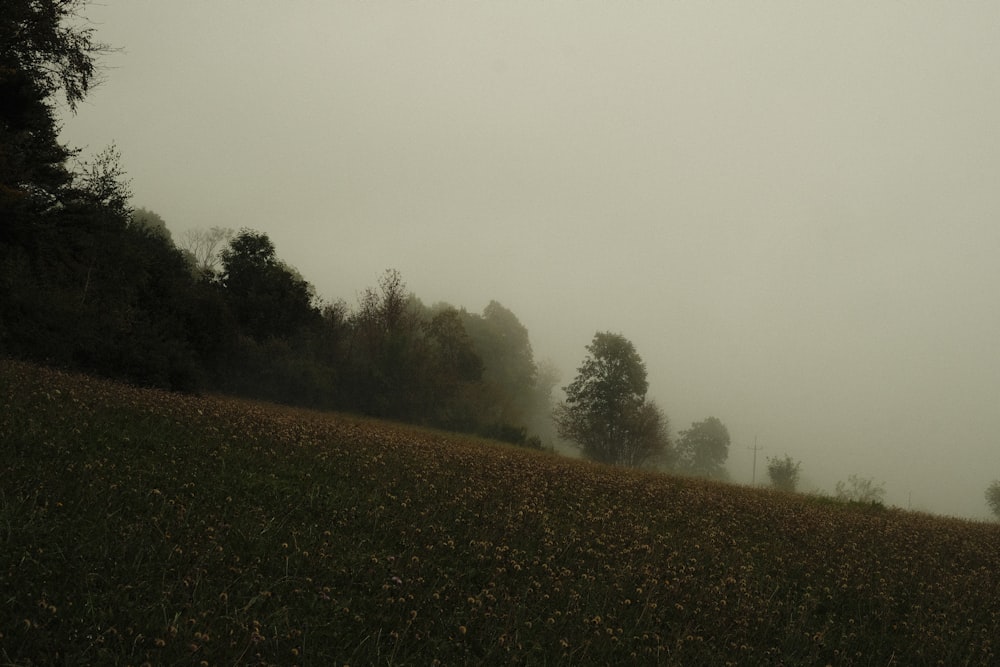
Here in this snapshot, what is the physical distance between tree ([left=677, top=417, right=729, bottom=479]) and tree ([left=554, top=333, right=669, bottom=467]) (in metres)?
42.3

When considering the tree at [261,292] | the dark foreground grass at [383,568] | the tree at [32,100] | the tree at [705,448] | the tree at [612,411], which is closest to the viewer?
the dark foreground grass at [383,568]

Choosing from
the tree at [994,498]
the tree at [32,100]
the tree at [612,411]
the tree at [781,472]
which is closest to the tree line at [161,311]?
→ the tree at [32,100]

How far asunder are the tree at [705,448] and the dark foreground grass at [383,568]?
3522 inches

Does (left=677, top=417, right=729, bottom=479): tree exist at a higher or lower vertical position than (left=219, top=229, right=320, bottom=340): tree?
lower

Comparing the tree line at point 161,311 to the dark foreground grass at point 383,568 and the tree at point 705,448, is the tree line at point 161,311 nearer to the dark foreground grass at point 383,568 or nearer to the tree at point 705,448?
the dark foreground grass at point 383,568

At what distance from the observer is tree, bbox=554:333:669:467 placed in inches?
2142

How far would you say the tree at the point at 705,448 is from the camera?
3711 inches

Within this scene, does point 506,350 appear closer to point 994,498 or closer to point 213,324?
point 213,324

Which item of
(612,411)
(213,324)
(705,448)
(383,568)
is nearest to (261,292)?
(213,324)

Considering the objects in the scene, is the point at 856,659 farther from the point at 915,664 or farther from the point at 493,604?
the point at 493,604

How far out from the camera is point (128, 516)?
5629 millimetres

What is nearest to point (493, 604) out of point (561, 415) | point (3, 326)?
point (3, 326)

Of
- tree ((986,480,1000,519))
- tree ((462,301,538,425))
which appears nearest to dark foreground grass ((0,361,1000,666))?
tree ((462,301,538,425))

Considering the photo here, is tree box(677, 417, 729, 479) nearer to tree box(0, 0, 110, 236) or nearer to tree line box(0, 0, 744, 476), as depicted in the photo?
tree line box(0, 0, 744, 476)
